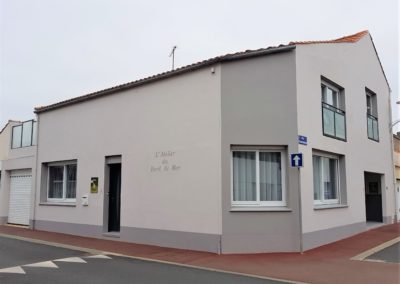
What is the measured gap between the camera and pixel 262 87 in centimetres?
1161

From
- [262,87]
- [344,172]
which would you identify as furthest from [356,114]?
[262,87]

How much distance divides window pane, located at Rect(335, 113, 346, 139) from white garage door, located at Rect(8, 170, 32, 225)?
12.8 meters

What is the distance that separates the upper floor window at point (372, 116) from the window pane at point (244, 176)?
754 centimetres

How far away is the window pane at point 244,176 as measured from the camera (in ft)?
38.2

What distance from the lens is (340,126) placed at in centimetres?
1441

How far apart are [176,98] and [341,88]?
6049mm

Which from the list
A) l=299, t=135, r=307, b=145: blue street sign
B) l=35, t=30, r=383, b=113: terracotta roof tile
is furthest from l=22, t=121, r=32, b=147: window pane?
l=299, t=135, r=307, b=145: blue street sign

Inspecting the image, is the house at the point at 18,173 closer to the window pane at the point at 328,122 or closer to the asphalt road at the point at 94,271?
the asphalt road at the point at 94,271

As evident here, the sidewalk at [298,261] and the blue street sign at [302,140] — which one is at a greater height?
the blue street sign at [302,140]

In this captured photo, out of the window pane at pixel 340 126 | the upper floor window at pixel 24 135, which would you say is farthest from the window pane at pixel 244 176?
the upper floor window at pixel 24 135

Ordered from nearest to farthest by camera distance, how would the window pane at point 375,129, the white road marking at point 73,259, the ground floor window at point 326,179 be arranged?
1. the white road marking at point 73,259
2. the ground floor window at point 326,179
3. the window pane at point 375,129

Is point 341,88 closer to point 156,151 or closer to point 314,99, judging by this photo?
point 314,99

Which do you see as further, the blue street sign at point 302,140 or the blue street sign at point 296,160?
the blue street sign at point 302,140

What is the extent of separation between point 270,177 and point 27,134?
12.4 metres
